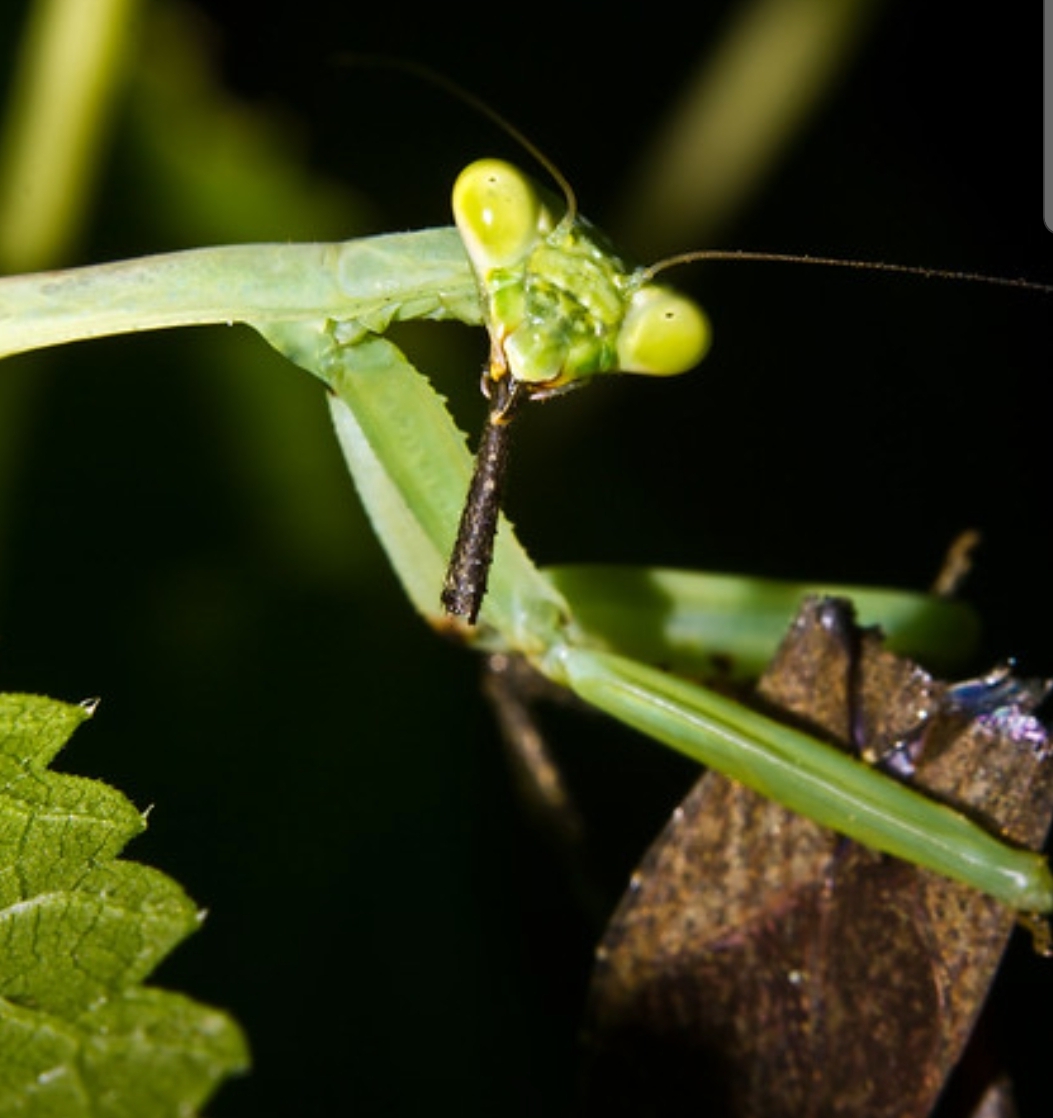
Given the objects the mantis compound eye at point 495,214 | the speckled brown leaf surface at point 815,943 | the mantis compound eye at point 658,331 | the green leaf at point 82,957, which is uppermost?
the mantis compound eye at point 495,214

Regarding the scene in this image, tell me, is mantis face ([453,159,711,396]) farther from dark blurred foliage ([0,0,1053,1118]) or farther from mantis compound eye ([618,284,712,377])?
dark blurred foliage ([0,0,1053,1118])

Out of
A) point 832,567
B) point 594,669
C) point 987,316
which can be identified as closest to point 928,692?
point 594,669

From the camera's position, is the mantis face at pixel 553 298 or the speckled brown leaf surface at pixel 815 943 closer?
the speckled brown leaf surface at pixel 815 943

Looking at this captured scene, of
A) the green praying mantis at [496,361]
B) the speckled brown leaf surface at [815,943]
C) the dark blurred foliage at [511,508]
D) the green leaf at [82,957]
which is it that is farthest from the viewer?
the dark blurred foliage at [511,508]

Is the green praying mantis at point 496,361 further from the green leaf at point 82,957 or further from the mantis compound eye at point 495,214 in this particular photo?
the green leaf at point 82,957

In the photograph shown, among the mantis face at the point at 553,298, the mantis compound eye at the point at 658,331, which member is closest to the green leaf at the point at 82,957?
the mantis face at the point at 553,298

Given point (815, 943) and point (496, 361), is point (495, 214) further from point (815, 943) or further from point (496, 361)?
point (815, 943)
